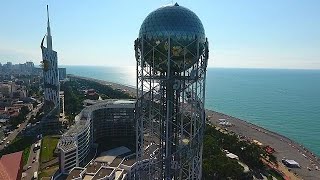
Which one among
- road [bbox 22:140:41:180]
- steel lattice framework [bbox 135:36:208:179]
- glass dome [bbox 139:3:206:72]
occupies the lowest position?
road [bbox 22:140:41:180]

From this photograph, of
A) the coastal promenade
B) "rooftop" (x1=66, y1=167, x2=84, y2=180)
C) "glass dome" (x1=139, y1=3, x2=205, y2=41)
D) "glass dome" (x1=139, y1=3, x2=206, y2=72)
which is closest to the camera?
"glass dome" (x1=139, y1=3, x2=206, y2=72)

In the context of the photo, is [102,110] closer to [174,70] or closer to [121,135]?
[121,135]

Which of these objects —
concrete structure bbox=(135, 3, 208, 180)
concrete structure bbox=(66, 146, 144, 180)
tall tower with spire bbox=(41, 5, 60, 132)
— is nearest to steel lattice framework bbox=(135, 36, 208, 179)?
concrete structure bbox=(135, 3, 208, 180)

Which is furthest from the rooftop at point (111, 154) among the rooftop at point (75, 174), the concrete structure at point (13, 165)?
the concrete structure at point (13, 165)

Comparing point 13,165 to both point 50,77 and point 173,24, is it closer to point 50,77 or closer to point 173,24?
point 173,24

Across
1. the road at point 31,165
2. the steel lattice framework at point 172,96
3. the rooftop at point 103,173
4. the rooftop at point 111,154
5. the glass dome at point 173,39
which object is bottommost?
the road at point 31,165

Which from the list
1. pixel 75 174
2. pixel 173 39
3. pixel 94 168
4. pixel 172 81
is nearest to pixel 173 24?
pixel 173 39

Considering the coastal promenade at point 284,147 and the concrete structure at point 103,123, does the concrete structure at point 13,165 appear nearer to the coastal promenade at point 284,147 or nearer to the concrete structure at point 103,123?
the concrete structure at point 103,123

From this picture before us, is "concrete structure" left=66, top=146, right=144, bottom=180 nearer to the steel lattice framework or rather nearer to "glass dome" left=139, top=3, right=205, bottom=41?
the steel lattice framework
